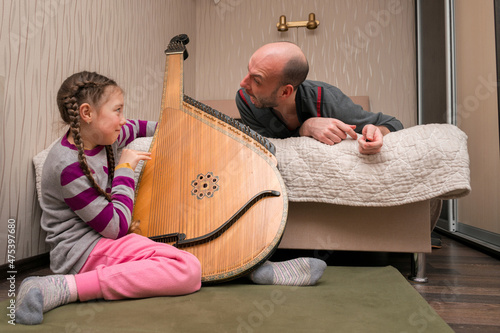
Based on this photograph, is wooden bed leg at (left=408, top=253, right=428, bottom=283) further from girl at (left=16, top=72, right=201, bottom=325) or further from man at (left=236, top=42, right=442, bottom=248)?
girl at (left=16, top=72, right=201, bottom=325)

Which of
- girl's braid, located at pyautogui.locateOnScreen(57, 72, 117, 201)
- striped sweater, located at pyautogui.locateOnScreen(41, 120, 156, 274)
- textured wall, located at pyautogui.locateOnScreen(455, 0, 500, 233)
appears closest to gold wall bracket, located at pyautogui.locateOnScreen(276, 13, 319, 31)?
textured wall, located at pyautogui.locateOnScreen(455, 0, 500, 233)

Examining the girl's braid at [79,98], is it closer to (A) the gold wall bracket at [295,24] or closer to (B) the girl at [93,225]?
(B) the girl at [93,225]

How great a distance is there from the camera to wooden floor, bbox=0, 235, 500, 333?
94 cm

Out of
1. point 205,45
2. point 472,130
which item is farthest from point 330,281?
point 205,45

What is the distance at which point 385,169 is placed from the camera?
3.95 ft

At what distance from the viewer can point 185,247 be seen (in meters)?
1.07

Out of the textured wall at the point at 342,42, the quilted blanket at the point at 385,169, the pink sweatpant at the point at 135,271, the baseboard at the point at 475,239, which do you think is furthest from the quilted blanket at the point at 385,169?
the textured wall at the point at 342,42

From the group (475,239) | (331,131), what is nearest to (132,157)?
Result: (331,131)

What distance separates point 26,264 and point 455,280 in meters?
1.58

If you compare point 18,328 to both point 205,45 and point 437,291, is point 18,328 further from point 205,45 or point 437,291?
point 205,45

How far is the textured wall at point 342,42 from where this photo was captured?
3.41 meters

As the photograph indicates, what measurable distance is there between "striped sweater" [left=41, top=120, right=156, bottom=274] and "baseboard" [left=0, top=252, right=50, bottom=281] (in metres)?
0.36

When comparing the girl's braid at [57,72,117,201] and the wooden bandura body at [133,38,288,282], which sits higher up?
the girl's braid at [57,72,117,201]

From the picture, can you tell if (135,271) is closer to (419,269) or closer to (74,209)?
(74,209)
